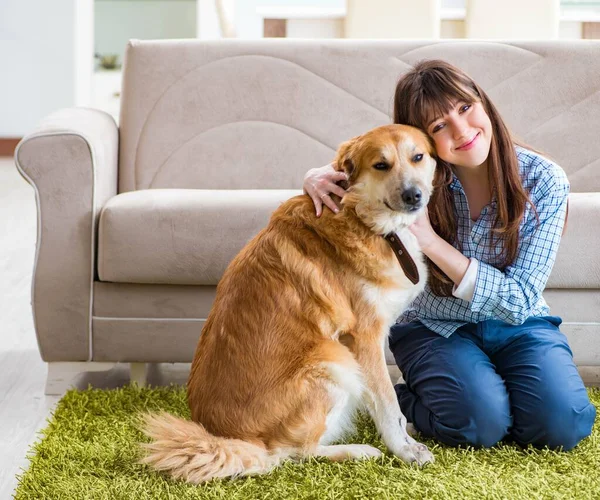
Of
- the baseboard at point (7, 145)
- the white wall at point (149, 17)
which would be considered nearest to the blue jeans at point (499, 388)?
the baseboard at point (7, 145)

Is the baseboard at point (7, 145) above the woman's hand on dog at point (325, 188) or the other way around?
the other way around

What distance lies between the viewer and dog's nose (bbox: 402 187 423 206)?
1.66m

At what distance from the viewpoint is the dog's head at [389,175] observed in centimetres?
168

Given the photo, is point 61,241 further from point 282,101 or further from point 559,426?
point 559,426

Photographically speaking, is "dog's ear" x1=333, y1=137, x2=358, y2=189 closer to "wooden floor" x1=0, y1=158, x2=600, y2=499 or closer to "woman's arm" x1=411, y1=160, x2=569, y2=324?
"woman's arm" x1=411, y1=160, x2=569, y2=324

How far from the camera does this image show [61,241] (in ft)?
7.47

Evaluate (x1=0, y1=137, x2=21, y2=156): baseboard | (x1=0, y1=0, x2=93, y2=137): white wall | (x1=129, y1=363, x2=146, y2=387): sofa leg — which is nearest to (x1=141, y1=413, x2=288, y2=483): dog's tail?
(x1=129, y1=363, x2=146, y2=387): sofa leg

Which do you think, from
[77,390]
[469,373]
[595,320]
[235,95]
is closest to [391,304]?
[469,373]

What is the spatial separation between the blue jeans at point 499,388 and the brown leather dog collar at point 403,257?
27cm

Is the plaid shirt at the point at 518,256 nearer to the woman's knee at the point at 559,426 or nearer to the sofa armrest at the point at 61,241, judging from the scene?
the woman's knee at the point at 559,426

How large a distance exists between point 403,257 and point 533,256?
333 millimetres

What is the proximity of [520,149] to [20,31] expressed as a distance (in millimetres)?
6576

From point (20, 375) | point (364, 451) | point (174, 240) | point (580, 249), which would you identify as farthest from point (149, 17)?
point (364, 451)

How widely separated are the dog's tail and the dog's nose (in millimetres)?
610
